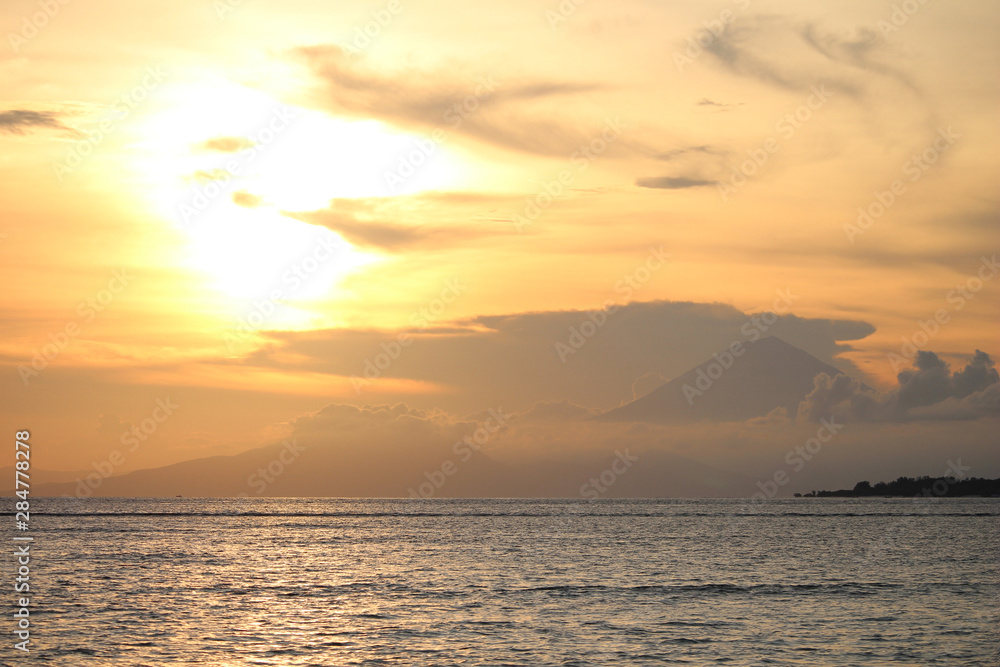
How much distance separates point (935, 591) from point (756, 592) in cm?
1446

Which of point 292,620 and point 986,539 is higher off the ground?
point 292,620

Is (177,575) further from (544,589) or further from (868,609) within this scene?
(868,609)

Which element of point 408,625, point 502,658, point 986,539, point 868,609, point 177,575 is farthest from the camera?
point 986,539

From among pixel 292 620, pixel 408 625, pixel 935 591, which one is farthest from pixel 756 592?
pixel 292 620

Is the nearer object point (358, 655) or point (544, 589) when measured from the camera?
point (358, 655)

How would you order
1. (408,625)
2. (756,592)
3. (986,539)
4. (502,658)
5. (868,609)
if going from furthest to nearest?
(986,539)
(756,592)
(868,609)
(408,625)
(502,658)

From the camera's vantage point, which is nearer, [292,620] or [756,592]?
[292,620]

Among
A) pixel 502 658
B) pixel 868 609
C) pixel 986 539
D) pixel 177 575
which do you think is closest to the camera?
pixel 502 658

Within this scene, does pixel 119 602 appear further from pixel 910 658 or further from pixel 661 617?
pixel 910 658

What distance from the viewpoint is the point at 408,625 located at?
167ft

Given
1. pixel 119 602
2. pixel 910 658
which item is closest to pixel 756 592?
pixel 910 658

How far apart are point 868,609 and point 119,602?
5211 cm

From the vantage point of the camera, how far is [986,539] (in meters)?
138

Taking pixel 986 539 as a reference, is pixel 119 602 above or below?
above
